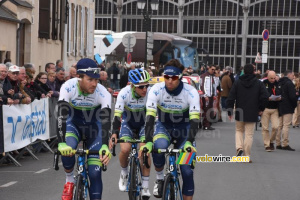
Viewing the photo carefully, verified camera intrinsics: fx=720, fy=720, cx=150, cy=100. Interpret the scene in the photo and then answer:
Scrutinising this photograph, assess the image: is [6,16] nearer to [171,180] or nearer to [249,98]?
[249,98]

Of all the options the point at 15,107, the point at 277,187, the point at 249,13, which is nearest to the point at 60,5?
the point at 15,107

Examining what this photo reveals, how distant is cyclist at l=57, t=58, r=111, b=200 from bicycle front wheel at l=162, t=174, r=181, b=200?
0.72 m

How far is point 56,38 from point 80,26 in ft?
25.8

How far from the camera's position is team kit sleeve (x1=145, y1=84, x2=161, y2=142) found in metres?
8.08

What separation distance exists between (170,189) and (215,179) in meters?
4.58

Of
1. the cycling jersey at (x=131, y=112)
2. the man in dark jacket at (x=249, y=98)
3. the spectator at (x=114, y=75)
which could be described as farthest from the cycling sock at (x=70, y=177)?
the spectator at (x=114, y=75)

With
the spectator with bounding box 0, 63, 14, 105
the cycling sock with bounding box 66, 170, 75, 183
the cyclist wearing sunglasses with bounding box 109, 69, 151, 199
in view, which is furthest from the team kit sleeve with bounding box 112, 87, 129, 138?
the spectator with bounding box 0, 63, 14, 105

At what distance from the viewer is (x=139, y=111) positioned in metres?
10.2

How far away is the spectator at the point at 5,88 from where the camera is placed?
13.3 m

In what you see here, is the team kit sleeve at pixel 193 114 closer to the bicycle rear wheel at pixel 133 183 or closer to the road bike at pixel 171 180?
the road bike at pixel 171 180

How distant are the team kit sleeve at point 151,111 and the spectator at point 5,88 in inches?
215

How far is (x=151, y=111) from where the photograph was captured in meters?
8.23

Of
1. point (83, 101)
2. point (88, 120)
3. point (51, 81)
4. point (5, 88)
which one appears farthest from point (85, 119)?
point (51, 81)

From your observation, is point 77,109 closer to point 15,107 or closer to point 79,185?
point 79,185
